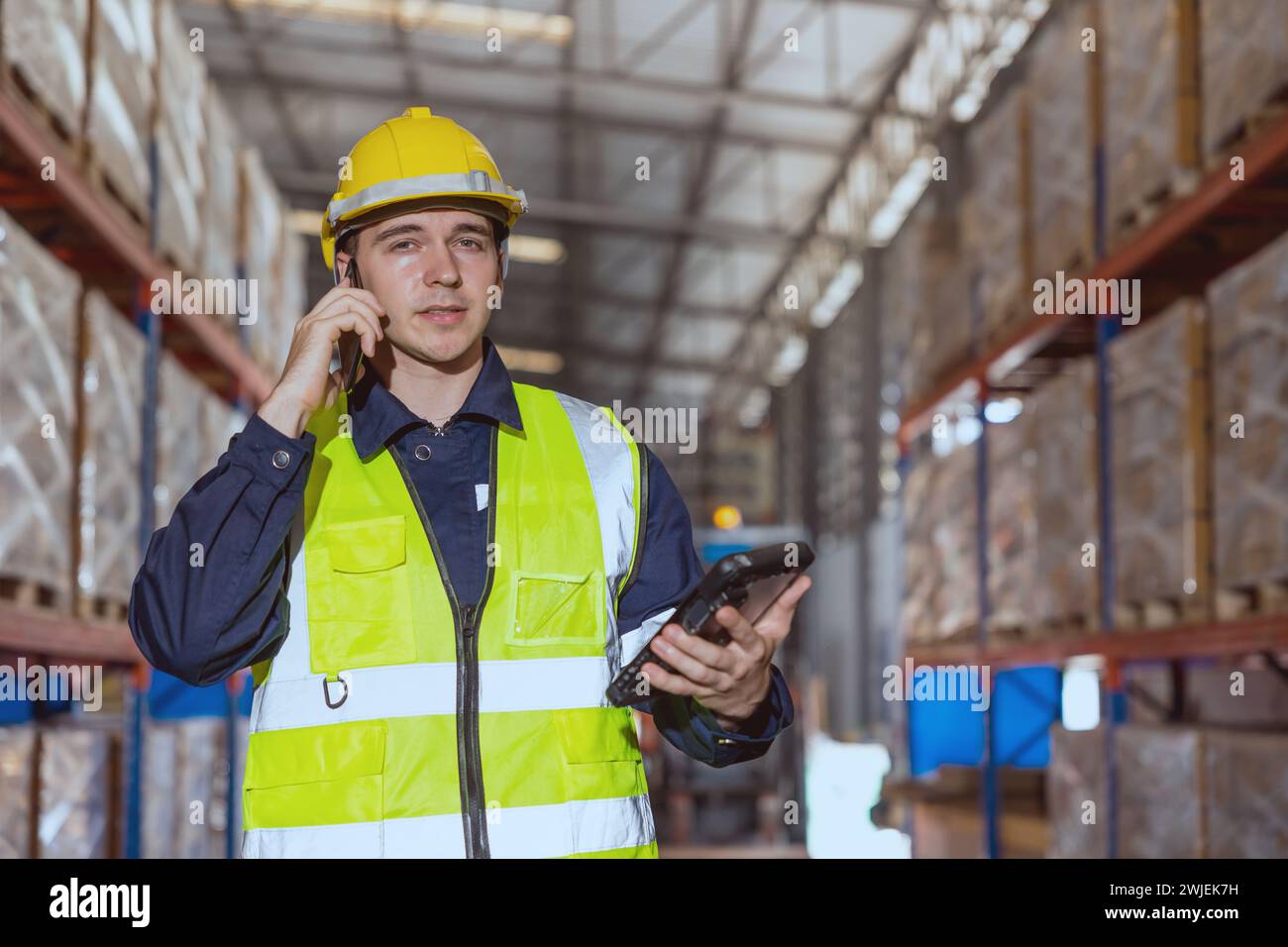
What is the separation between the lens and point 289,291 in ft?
30.4

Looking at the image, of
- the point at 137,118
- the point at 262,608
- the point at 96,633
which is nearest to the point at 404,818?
the point at 262,608

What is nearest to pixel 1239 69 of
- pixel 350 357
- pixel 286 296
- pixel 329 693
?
pixel 350 357

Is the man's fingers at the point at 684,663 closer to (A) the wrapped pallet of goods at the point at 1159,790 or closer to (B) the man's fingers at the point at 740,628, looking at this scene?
(B) the man's fingers at the point at 740,628

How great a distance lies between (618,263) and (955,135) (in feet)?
26.7

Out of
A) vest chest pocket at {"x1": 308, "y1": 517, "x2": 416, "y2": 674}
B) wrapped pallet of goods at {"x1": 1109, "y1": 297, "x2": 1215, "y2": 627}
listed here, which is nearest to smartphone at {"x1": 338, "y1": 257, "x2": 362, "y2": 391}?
vest chest pocket at {"x1": 308, "y1": 517, "x2": 416, "y2": 674}

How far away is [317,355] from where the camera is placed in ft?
6.98

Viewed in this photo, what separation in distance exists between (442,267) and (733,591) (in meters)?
0.80

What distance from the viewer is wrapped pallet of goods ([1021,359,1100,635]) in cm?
642

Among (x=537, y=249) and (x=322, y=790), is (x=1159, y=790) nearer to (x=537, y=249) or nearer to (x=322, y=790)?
(x=322, y=790)

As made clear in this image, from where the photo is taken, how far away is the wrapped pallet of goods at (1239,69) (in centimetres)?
464

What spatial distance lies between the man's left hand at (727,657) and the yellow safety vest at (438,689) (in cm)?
19

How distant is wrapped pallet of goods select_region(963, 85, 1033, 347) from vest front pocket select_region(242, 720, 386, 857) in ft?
19.4

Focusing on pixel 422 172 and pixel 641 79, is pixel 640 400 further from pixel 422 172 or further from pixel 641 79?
pixel 422 172

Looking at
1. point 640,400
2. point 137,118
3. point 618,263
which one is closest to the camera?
point 137,118
